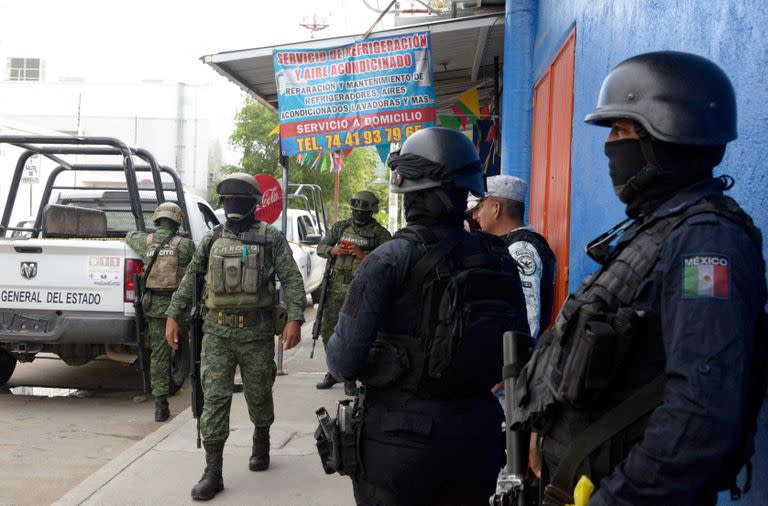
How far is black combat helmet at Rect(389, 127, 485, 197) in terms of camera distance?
290 centimetres

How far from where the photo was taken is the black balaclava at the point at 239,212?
508 cm

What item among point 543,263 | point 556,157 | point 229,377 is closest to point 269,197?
point 556,157

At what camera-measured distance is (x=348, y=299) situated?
275 cm

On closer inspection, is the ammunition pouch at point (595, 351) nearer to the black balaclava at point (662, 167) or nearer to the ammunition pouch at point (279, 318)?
the black balaclava at point (662, 167)

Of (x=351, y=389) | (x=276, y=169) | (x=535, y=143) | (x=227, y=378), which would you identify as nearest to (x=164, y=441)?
(x=227, y=378)

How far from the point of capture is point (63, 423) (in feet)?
22.4

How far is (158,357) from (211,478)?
2.42 metres

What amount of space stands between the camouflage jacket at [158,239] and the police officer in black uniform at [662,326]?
18.1 ft

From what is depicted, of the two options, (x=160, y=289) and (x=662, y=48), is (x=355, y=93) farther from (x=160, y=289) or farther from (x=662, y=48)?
(x=662, y=48)

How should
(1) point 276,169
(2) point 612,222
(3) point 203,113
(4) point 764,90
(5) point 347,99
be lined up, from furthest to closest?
(3) point 203,113, (1) point 276,169, (5) point 347,99, (2) point 612,222, (4) point 764,90

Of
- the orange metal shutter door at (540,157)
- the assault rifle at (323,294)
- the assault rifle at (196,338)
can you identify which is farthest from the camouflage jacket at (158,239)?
the orange metal shutter door at (540,157)

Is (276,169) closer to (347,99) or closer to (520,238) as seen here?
(347,99)

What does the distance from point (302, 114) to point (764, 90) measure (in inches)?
262

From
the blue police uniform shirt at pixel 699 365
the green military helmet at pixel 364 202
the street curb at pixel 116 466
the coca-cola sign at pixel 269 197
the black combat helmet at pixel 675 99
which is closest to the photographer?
the blue police uniform shirt at pixel 699 365
